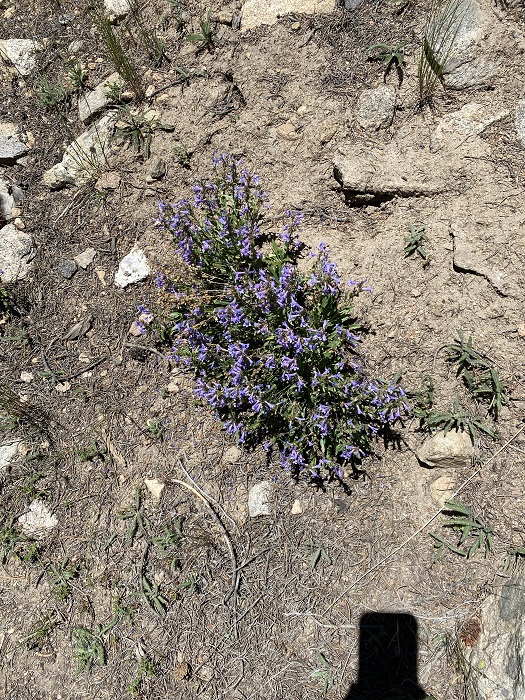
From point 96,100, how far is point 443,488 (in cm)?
443

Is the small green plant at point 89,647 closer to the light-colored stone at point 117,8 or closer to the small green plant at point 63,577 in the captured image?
the small green plant at point 63,577

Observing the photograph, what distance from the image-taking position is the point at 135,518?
12.3ft

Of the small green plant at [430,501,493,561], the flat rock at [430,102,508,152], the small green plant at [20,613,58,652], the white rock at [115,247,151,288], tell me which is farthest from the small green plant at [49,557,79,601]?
the flat rock at [430,102,508,152]

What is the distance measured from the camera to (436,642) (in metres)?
3.04

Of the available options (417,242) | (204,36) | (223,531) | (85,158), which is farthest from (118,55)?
(223,531)

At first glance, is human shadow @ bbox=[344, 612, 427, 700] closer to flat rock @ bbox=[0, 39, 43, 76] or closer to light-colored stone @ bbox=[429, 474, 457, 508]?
light-colored stone @ bbox=[429, 474, 457, 508]

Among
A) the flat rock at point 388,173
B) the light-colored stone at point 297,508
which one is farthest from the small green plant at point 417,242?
the light-colored stone at point 297,508

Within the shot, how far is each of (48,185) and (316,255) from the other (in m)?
2.71

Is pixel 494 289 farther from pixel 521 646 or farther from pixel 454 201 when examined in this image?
pixel 521 646

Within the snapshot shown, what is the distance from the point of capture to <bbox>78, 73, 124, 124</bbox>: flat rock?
4.66m

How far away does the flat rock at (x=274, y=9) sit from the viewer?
4.02m

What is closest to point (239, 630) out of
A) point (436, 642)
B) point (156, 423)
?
point (436, 642)

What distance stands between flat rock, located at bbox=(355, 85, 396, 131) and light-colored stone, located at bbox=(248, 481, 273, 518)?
2680mm

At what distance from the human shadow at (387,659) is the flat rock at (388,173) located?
276 cm
